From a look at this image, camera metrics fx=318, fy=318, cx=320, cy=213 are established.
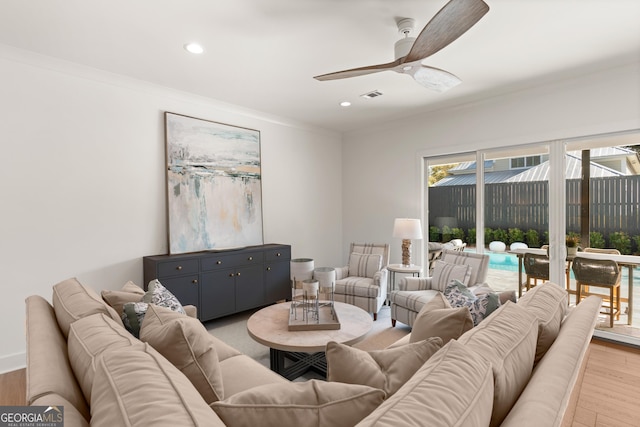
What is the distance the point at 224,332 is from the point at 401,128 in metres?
3.75

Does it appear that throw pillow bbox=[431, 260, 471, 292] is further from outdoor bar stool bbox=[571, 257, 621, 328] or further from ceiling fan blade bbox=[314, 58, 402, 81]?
ceiling fan blade bbox=[314, 58, 402, 81]

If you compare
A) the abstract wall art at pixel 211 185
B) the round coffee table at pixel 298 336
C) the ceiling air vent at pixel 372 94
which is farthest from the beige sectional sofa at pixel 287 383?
the ceiling air vent at pixel 372 94

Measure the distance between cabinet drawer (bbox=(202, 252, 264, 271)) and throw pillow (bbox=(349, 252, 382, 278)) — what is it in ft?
Result: 4.09

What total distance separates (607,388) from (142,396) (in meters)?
3.21

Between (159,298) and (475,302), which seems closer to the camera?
(475,302)

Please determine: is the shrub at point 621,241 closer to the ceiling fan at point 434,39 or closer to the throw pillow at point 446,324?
the ceiling fan at point 434,39

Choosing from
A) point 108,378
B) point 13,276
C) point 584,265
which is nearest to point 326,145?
point 584,265

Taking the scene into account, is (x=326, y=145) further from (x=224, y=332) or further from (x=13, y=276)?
(x=13, y=276)

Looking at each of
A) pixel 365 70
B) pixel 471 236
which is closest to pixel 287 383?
pixel 365 70

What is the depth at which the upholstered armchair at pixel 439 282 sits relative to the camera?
327cm

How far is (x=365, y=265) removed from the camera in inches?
169

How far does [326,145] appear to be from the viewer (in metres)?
5.49

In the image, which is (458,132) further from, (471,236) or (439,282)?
(439,282)

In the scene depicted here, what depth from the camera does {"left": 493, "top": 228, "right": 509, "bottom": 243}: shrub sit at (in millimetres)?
3969
